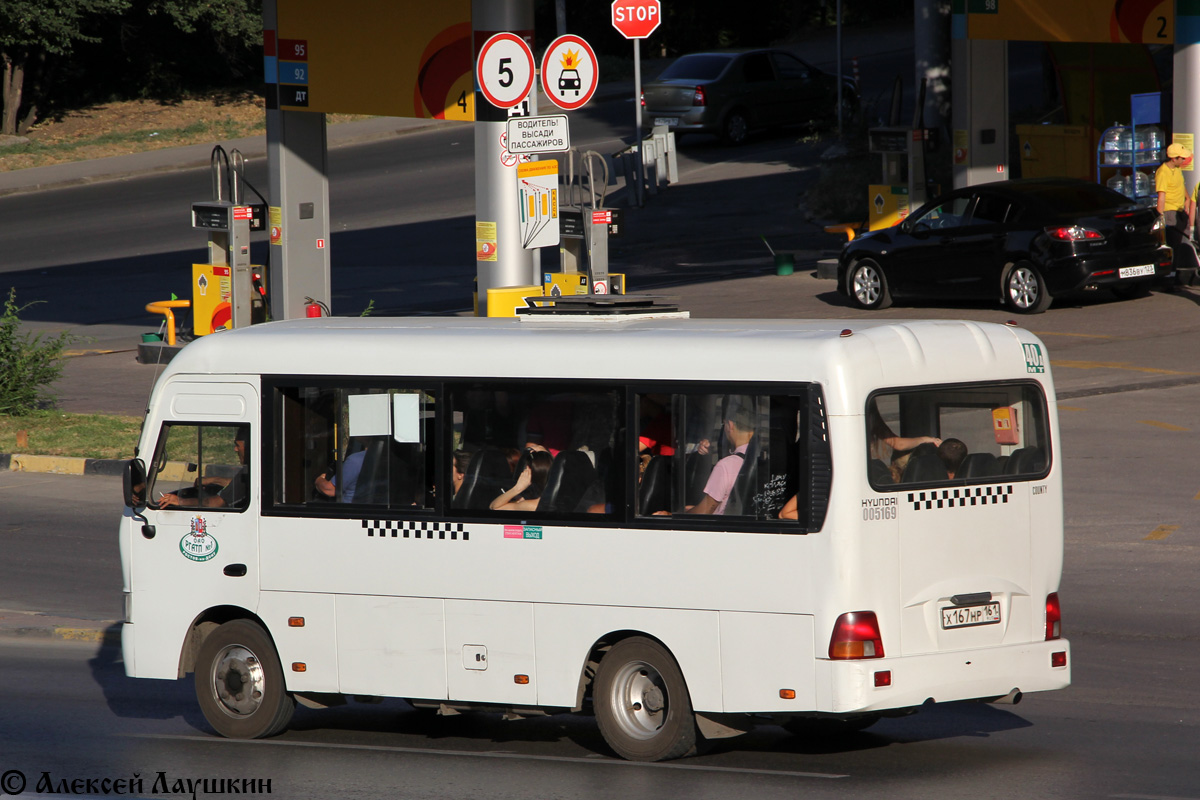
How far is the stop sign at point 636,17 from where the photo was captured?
98.0 feet

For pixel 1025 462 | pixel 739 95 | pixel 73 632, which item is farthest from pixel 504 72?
pixel 739 95

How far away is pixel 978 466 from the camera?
302 inches

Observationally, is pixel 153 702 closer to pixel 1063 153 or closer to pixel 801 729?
pixel 801 729

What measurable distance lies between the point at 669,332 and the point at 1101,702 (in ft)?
10.6

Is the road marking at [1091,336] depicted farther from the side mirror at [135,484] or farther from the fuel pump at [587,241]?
the side mirror at [135,484]

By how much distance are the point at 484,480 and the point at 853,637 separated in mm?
2056

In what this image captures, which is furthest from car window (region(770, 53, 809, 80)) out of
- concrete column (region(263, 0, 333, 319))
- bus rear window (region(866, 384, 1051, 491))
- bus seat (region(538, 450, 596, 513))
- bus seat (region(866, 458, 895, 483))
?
bus seat (region(866, 458, 895, 483))

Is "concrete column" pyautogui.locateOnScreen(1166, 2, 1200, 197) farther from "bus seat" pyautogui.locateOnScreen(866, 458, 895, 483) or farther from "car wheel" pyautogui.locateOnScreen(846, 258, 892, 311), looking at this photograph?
"bus seat" pyautogui.locateOnScreen(866, 458, 895, 483)

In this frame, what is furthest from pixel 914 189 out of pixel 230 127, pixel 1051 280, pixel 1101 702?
pixel 230 127

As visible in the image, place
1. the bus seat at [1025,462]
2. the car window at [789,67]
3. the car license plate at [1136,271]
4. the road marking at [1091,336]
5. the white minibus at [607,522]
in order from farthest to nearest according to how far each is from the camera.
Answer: the car window at [789,67], the car license plate at [1136,271], the road marking at [1091,336], the bus seat at [1025,462], the white minibus at [607,522]

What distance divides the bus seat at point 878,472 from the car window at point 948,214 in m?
14.8

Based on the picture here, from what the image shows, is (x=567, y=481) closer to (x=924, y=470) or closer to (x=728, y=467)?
(x=728, y=467)

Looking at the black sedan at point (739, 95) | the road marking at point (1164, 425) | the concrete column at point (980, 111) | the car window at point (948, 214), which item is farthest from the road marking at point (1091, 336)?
the black sedan at point (739, 95)

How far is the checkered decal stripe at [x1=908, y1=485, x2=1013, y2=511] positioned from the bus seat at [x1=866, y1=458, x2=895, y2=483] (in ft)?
0.45
